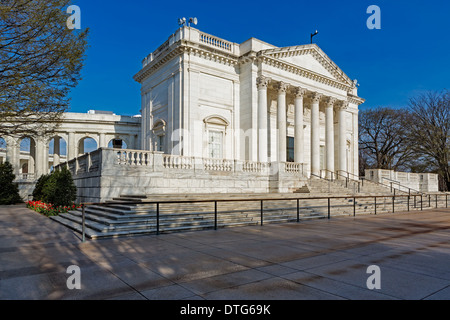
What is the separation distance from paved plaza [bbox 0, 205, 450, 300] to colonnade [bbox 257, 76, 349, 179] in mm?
16249

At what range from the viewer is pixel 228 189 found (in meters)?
20.7

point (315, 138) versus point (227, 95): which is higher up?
point (227, 95)

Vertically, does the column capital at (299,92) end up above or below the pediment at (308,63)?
below

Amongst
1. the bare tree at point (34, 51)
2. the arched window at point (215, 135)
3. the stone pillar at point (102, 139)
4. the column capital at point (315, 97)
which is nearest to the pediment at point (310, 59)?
the column capital at point (315, 97)

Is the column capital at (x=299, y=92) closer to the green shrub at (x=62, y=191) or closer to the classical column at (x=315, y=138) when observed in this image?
the classical column at (x=315, y=138)

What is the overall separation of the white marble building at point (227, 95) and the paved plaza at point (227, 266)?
15556 mm

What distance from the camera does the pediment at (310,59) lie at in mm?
26859

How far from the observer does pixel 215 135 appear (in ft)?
84.9

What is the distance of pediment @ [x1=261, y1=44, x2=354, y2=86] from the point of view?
88.1ft

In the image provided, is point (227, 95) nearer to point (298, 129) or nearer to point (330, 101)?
point (298, 129)

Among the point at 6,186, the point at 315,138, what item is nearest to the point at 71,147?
the point at 6,186

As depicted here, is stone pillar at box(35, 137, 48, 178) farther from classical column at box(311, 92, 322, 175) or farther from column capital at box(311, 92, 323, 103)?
column capital at box(311, 92, 323, 103)

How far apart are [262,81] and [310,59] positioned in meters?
7.68
